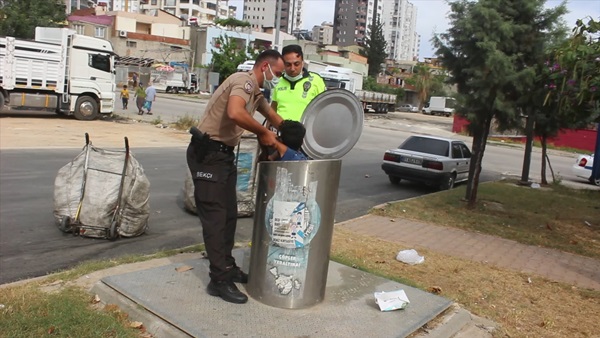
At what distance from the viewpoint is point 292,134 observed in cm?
383

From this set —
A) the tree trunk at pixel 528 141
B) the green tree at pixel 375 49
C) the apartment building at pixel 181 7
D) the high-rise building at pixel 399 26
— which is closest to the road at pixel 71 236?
the tree trunk at pixel 528 141

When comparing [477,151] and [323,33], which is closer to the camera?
[477,151]

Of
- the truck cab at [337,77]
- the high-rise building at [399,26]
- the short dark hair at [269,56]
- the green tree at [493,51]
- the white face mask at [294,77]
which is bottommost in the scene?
the white face mask at [294,77]

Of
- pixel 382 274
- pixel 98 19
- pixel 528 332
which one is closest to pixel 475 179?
pixel 382 274

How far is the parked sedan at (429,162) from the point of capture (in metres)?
12.8

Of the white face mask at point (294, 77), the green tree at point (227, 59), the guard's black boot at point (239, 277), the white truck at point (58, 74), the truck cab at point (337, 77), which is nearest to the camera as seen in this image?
the guard's black boot at point (239, 277)

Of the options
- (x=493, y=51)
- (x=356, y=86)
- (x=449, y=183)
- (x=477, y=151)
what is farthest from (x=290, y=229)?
(x=356, y=86)

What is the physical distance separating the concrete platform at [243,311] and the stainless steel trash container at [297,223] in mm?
157

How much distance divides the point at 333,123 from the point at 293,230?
0.94m

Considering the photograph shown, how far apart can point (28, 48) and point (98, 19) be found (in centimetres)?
5633

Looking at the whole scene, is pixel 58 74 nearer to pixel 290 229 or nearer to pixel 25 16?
pixel 25 16

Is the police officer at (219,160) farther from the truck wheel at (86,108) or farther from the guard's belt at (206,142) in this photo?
the truck wheel at (86,108)

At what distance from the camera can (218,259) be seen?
4000mm

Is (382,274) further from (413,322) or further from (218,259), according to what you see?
(218,259)
